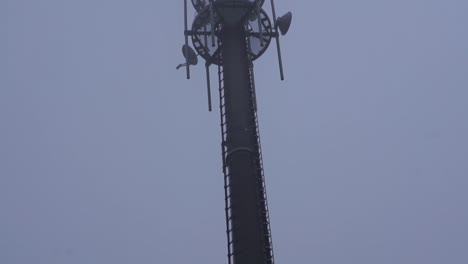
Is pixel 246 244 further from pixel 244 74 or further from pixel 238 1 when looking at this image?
pixel 238 1

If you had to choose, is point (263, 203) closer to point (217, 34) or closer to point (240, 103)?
point (240, 103)

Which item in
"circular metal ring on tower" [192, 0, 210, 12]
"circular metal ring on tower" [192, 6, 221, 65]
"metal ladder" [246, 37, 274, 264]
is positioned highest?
"circular metal ring on tower" [192, 0, 210, 12]

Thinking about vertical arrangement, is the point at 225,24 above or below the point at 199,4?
below

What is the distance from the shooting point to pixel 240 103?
52.2 feet

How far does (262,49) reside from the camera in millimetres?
18031

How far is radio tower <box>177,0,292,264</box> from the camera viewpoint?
14039 mm

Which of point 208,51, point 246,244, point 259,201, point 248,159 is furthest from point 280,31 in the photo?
point 246,244

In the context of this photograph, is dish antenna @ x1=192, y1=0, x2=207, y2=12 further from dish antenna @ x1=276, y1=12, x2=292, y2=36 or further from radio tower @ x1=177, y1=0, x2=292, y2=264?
dish antenna @ x1=276, y1=12, x2=292, y2=36

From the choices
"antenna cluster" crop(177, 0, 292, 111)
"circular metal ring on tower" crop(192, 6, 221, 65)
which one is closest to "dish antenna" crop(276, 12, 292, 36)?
"antenna cluster" crop(177, 0, 292, 111)

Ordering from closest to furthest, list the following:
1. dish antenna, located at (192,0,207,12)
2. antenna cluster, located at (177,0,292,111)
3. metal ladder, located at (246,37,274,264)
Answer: metal ladder, located at (246,37,274,264) < antenna cluster, located at (177,0,292,111) < dish antenna, located at (192,0,207,12)

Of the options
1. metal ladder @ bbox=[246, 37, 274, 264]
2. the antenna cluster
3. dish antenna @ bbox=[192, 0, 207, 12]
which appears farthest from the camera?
dish antenna @ bbox=[192, 0, 207, 12]

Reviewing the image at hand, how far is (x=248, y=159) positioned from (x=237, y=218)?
1857mm

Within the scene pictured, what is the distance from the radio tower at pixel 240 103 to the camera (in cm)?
1404

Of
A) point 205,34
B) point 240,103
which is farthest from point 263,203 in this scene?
→ point 205,34
